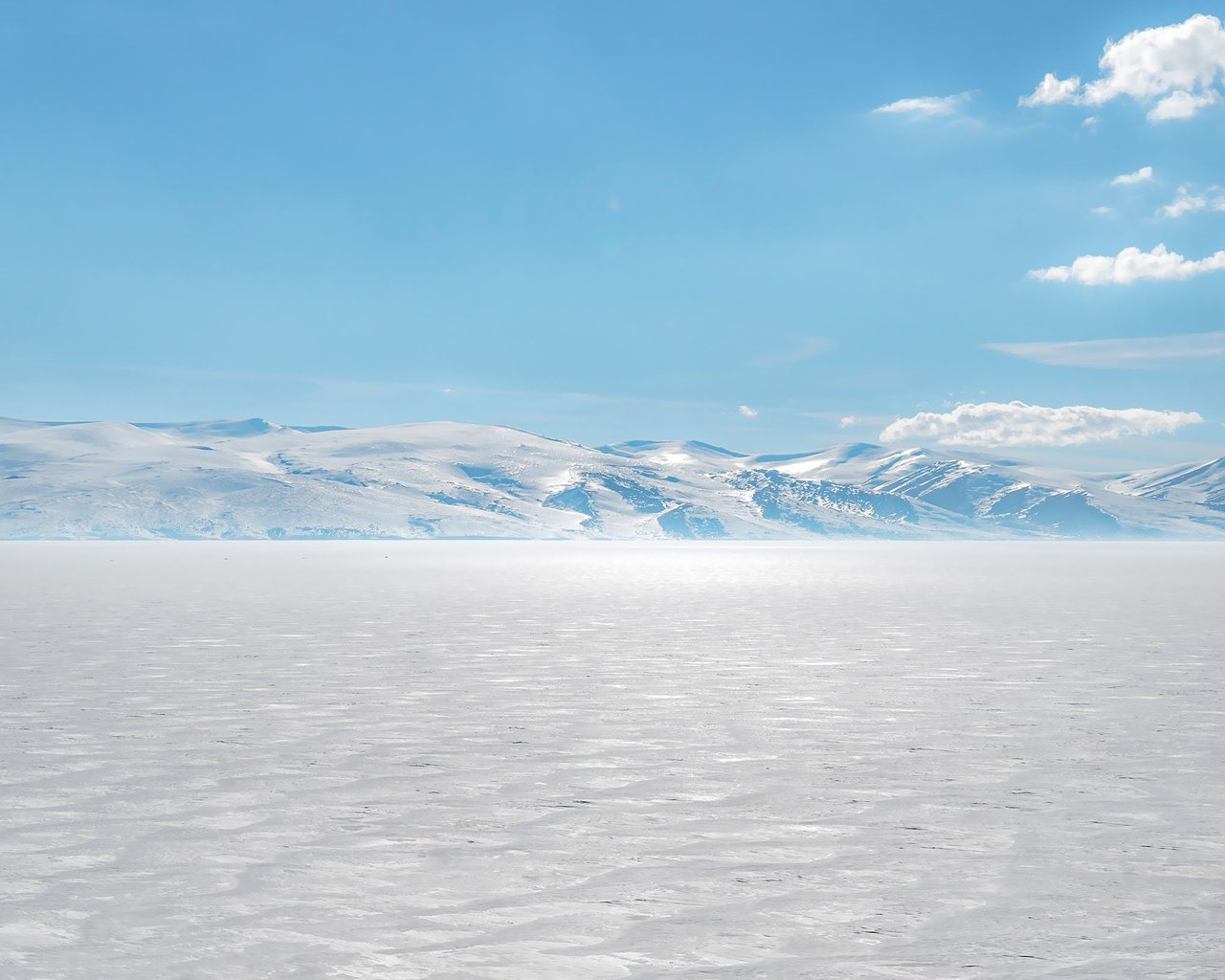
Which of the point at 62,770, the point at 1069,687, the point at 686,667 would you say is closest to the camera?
the point at 62,770

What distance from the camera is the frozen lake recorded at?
8.38 m

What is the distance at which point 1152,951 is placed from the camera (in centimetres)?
824

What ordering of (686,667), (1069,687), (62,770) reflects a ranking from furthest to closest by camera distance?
(686,667), (1069,687), (62,770)

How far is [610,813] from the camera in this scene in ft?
40.9

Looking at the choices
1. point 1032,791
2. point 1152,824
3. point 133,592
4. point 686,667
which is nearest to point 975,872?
point 1152,824

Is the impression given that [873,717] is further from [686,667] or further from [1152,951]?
[1152,951]

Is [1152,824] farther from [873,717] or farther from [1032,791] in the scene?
[873,717]

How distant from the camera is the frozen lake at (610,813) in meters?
8.38

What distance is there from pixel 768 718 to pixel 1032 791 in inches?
233

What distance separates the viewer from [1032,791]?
13547mm

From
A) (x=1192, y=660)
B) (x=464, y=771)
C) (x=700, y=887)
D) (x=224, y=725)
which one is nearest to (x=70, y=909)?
(x=700, y=887)

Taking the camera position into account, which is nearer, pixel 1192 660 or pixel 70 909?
pixel 70 909

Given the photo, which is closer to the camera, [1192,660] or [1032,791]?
[1032,791]

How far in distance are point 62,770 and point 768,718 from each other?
9.68 m
